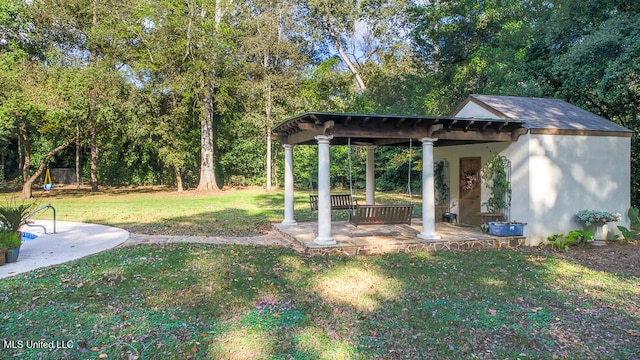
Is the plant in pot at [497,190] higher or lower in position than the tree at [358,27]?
lower

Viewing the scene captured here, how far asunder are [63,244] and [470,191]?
9537mm

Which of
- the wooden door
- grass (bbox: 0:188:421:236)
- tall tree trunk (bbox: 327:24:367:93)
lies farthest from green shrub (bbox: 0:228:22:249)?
tall tree trunk (bbox: 327:24:367:93)

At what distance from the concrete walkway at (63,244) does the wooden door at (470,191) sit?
27.7ft

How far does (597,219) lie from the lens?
7957mm

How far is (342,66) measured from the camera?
26.8 metres

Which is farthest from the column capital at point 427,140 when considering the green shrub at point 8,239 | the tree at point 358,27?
the tree at point 358,27

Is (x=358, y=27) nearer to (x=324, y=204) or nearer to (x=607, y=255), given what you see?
(x=324, y=204)

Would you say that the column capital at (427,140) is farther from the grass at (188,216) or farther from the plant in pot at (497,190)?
the grass at (188,216)

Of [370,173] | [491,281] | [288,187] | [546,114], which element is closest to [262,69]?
[370,173]

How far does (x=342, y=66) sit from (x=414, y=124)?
20.5m

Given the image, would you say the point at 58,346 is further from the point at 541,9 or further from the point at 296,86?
the point at 296,86

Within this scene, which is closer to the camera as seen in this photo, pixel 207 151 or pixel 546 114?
pixel 546 114

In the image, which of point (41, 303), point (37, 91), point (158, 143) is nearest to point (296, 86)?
point (158, 143)

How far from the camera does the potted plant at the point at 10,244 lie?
19.7ft
